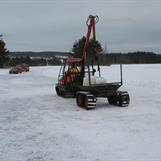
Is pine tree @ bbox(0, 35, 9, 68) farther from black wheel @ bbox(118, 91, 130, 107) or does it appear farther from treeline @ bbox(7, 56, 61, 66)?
black wheel @ bbox(118, 91, 130, 107)

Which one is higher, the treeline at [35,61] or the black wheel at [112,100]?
the black wheel at [112,100]

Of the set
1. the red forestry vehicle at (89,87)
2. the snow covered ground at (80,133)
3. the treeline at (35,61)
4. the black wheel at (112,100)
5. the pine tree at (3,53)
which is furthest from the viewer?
the treeline at (35,61)

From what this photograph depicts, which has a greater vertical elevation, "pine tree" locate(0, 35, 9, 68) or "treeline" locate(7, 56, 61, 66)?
"pine tree" locate(0, 35, 9, 68)

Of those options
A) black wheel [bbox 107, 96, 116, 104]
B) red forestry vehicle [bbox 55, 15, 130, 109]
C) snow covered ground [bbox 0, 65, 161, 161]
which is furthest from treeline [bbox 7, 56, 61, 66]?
snow covered ground [bbox 0, 65, 161, 161]

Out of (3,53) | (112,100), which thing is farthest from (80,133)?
(3,53)

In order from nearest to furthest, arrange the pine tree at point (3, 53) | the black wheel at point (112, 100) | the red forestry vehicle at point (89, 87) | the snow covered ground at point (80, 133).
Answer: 1. the snow covered ground at point (80, 133)
2. the red forestry vehicle at point (89, 87)
3. the black wheel at point (112, 100)
4. the pine tree at point (3, 53)

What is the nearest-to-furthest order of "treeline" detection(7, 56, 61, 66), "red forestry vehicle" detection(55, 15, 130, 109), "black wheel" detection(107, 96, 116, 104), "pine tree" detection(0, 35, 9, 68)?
"red forestry vehicle" detection(55, 15, 130, 109), "black wheel" detection(107, 96, 116, 104), "pine tree" detection(0, 35, 9, 68), "treeline" detection(7, 56, 61, 66)

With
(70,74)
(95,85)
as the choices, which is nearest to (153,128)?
(95,85)

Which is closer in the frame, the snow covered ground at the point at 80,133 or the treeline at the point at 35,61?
the snow covered ground at the point at 80,133

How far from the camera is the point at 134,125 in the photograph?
9.86m

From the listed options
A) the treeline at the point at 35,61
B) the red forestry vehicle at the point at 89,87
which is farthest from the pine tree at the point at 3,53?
the red forestry vehicle at the point at 89,87

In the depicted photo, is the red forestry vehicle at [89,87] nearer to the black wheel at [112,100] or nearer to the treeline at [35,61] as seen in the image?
the black wheel at [112,100]

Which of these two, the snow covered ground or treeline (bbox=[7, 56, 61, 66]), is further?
treeline (bbox=[7, 56, 61, 66])

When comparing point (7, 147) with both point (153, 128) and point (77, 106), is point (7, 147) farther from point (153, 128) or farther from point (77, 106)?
point (77, 106)
